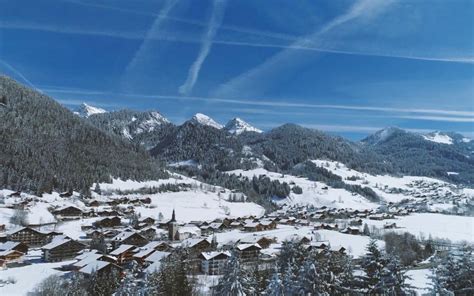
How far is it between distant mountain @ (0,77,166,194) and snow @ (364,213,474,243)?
96.2 meters

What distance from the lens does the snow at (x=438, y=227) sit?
95312 millimetres

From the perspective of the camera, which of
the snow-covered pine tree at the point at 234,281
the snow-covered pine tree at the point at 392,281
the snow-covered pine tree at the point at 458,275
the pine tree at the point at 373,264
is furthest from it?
the snow-covered pine tree at the point at 234,281

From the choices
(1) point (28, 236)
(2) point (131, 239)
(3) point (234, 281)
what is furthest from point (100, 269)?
(1) point (28, 236)

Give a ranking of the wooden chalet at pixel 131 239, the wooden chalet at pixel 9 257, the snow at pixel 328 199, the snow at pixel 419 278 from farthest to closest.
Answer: the snow at pixel 328 199 → the wooden chalet at pixel 131 239 → the wooden chalet at pixel 9 257 → the snow at pixel 419 278

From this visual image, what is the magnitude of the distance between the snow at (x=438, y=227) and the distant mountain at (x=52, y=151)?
3787 inches

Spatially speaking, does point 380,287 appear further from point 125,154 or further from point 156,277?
point 125,154

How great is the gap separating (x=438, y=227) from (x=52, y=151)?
441 feet

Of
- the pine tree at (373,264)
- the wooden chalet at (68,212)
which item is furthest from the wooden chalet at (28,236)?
the pine tree at (373,264)

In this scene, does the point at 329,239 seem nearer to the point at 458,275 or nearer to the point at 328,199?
the point at 458,275

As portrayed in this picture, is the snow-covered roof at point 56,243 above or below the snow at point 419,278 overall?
above

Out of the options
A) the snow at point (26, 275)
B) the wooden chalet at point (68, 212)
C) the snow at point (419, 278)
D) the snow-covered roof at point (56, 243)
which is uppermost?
the wooden chalet at point (68, 212)

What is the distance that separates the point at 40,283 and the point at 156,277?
14.2 meters

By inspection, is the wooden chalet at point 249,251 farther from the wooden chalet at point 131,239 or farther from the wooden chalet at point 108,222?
the wooden chalet at point 108,222

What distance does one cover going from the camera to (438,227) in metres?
111
